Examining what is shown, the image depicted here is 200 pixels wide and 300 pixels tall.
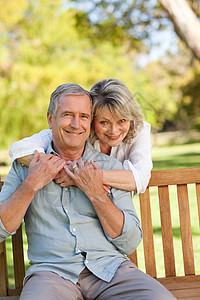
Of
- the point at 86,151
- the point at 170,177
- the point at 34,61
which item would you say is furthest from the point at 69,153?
the point at 34,61

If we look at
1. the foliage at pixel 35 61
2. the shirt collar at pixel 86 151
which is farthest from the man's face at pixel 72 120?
the foliage at pixel 35 61

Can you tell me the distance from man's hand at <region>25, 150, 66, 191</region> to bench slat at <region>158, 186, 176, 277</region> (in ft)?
3.00

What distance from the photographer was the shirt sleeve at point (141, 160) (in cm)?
280

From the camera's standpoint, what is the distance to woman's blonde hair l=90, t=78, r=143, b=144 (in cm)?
288

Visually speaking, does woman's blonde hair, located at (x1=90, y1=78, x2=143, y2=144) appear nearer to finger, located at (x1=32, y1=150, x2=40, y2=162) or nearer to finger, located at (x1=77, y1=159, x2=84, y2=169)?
finger, located at (x1=77, y1=159, x2=84, y2=169)

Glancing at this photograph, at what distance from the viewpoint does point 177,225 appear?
283 inches

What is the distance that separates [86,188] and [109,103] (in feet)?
2.15

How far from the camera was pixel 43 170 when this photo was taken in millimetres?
2578

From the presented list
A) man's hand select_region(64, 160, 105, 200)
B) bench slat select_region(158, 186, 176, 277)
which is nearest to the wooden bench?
bench slat select_region(158, 186, 176, 277)

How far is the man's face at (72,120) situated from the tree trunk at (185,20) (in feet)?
19.0

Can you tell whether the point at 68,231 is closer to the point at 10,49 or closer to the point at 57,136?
the point at 57,136

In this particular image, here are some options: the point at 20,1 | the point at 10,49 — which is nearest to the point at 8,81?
the point at 10,49

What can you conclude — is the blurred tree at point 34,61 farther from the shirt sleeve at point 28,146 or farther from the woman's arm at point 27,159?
the woman's arm at point 27,159

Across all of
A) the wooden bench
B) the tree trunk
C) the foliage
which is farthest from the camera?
the foliage
